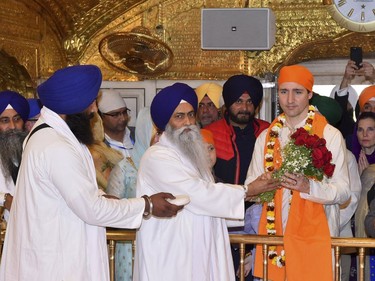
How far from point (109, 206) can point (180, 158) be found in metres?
0.93

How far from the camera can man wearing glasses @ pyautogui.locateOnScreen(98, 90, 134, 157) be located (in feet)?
24.7

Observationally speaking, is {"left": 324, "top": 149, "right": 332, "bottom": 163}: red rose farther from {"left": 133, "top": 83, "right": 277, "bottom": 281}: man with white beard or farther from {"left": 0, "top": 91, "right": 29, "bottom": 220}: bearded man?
{"left": 0, "top": 91, "right": 29, "bottom": 220}: bearded man

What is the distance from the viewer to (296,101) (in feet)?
20.0

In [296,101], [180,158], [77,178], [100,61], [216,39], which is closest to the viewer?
[77,178]

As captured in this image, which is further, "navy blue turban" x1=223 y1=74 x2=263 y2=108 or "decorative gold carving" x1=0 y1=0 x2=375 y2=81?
"decorative gold carving" x1=0 y1=0 x2=375 y2=81

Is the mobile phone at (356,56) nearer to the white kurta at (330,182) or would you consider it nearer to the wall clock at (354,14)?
the wall clock at (354,14)

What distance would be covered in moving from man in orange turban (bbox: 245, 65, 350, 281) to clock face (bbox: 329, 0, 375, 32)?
4862 millimetres

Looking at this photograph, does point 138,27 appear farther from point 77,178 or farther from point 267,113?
point 77,178

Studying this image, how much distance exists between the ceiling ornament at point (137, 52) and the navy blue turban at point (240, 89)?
2.93m

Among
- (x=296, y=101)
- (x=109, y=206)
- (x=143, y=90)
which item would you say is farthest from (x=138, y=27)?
(x=109, y=206)

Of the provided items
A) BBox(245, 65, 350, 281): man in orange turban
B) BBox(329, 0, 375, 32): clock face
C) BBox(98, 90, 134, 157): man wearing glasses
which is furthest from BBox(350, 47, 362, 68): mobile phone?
BBox(245, 65, 350, 281): man in orange turban

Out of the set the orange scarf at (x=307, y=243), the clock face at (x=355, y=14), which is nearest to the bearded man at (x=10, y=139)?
the orange scarf at (x=307, y=243)

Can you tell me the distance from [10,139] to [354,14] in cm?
547

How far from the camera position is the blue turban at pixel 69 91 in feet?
16.0
